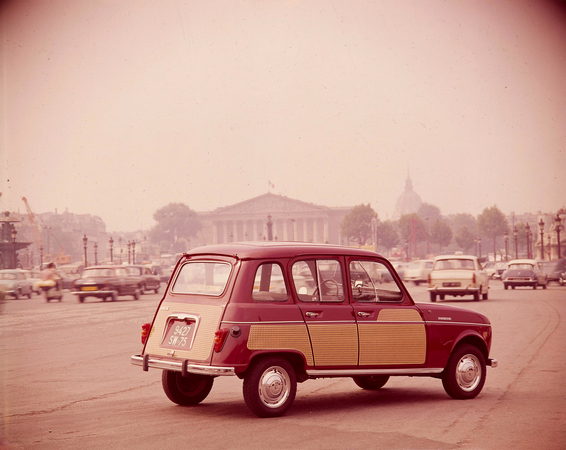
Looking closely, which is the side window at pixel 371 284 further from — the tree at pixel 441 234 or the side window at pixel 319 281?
the tree at pixel 441 234

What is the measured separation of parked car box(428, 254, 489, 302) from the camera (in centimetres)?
2972

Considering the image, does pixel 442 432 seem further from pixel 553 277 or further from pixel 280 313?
pixel 553 277

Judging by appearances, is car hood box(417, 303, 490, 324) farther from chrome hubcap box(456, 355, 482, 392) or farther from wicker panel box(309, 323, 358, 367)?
wicker panel box(309, 323, 358, 367)

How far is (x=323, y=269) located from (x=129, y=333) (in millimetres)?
11270

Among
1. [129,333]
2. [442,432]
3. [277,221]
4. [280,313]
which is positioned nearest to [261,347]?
[280,313]

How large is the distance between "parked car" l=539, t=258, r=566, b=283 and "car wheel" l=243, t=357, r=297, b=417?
4317 centimetres

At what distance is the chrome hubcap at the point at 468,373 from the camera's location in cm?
966

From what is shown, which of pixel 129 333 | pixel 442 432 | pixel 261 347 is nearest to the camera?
pixel 442 432

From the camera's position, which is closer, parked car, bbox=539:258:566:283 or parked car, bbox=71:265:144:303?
parked car, bbox=71:265:144:303

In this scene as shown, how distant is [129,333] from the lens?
19.5m

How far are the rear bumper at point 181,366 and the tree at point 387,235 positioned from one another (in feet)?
590

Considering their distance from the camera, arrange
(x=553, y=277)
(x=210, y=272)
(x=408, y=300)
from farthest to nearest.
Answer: (x=553, y=277) → (x=408, y=300) → (x=210, y=272)

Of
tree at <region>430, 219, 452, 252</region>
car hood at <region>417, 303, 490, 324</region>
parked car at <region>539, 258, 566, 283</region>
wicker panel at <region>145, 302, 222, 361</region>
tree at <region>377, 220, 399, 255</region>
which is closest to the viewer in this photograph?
wicker panel at <region>145, 302, 222, 361</region>

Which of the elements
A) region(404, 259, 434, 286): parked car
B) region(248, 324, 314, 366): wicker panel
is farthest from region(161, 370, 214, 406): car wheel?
region(404, 259, 434, 286): parked car
